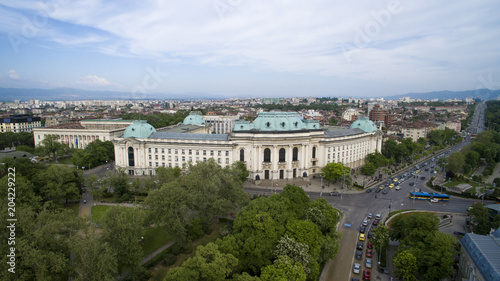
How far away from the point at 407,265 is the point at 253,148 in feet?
177

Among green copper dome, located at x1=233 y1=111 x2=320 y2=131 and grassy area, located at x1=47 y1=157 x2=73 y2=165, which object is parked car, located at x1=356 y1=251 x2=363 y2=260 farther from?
grassy area, located at x1=47 y1=157 x2=73 y2=165

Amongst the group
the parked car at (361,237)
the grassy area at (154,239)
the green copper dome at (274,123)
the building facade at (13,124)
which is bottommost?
the parked car at (361,237)

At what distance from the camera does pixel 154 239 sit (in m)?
49.8

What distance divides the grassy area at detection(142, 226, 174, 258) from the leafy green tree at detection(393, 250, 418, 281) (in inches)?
1315

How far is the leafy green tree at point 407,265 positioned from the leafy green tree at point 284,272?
15249 millimetres

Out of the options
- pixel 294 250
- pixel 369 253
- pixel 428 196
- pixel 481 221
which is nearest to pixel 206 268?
pixel 294 250

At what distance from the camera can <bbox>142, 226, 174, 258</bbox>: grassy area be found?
153 feet

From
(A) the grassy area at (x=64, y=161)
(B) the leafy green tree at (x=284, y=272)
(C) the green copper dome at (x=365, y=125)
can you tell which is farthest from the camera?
(C) the green copper dome at (x=365, y=125)

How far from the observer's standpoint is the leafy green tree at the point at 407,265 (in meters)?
38.2

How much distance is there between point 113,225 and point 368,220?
47563 mm

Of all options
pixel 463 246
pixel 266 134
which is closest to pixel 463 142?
pixel 266 134

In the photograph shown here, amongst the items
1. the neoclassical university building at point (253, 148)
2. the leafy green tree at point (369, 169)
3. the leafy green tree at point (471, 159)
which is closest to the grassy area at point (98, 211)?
the neoclassical university building at point (253, 148)

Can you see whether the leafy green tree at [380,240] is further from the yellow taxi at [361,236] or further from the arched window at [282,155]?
the arched window at [282,155]

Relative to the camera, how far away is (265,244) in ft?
124
